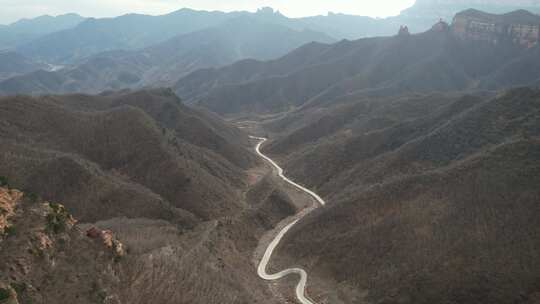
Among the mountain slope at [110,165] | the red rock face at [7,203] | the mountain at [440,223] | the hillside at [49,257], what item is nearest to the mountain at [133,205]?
the hillside at [49,257]

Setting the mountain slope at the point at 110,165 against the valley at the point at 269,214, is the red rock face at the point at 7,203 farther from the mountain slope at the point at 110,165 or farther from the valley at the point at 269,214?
the mountain slope at the point at 110,165

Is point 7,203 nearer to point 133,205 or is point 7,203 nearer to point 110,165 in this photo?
point 133,205

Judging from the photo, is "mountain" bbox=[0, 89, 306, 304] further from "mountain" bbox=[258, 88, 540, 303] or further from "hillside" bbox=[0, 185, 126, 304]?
"mountain" bbox=[258, 88, 540, 303]

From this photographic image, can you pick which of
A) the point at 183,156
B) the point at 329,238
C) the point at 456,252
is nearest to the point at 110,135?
the point at 183,156

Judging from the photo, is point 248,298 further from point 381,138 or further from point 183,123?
point 183,123

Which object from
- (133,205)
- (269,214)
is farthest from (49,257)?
(269,214)

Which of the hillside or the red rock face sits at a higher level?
the red rock face

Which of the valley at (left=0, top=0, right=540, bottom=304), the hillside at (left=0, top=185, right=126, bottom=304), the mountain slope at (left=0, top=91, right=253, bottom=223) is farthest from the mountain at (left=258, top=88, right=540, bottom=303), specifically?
the hillside at (left=0, top=185, right=126, bottom=304)

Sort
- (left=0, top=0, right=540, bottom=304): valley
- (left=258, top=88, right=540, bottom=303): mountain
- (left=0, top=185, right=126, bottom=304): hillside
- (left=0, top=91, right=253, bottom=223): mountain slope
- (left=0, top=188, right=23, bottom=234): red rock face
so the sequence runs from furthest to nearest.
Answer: (left=0, top=91, right=253, bottom=223): mountain slope < (left=258, top=88, right=540, bottom=303): mountain < (left=0, top=0, right=540, bottom=304): valley < (left=0, top=188, right=23, bottom=234): red rock face < (left=0, top=185, right=126, bottom=304): hillside

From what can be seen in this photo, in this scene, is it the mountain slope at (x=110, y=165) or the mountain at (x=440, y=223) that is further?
the mountain slope at (x=110, y=165)
